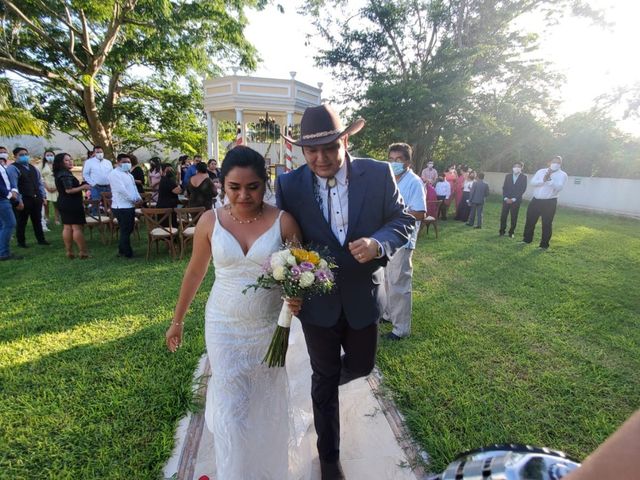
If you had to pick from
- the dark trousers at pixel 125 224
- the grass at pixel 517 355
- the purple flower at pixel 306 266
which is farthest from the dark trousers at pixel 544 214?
the dark trousers at pixel 125 224

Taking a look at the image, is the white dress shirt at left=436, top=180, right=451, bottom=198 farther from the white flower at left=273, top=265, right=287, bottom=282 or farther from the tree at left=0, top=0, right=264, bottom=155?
the white flower at left=273, top=265, right=287, bottom=282

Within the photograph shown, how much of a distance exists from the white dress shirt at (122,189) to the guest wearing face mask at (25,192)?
8.43ft

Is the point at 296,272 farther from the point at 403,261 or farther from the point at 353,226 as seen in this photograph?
the point at 403,261

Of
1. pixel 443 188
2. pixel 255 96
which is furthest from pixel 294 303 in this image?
pixel 255 96

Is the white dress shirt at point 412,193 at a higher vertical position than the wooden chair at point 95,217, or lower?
higher

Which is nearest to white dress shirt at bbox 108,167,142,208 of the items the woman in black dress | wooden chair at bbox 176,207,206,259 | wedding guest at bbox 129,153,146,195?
the woman in black dress

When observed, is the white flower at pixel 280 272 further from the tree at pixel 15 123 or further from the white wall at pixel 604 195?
the white wall at pixel 604 195

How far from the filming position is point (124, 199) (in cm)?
746

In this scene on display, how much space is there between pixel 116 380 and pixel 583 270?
8.52 m

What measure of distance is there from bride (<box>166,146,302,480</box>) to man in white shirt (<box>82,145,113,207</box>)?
8.94 meters

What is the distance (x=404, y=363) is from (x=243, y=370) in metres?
2.12

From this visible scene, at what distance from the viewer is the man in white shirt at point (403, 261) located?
411 centimetres

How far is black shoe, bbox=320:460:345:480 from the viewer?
2.37 meters

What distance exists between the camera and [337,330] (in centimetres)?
238
